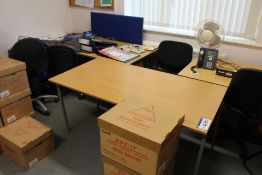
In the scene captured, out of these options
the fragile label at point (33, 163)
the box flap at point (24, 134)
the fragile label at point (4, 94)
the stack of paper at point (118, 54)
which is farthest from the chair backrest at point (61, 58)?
the fragile label at point (33, 163)

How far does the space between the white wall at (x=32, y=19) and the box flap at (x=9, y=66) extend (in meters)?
0.80

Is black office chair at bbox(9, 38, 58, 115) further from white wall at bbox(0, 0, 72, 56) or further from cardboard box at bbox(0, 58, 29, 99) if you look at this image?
white wall at bbox(0, 0, 72, 56)

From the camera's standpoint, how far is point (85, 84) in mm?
2014

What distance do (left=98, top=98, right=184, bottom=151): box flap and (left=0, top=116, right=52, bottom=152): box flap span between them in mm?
932

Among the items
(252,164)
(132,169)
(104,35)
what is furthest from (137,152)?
(104,35)

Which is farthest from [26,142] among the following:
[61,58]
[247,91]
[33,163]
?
[247,91]

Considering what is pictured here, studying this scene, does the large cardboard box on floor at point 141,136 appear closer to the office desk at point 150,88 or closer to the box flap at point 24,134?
the office desk at point 150,88

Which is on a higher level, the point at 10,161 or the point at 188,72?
the point at 188,72

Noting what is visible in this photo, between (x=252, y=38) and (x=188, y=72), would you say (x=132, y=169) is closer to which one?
(x=188, y=72)

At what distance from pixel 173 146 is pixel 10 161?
5.21 feet

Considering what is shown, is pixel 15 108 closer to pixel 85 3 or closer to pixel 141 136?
pixel 141 136

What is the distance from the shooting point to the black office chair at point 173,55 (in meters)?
2.71

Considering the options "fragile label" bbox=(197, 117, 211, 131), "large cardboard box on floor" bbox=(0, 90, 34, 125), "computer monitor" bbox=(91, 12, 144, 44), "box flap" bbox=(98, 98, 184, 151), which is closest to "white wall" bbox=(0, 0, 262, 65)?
"computer monitor" bbox=(91, 12, 144, 44)

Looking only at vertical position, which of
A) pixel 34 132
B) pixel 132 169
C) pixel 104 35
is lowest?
pixel 34 132
